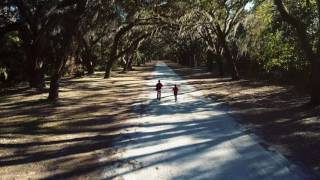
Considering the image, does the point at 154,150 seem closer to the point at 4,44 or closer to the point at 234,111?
the point at 234,111

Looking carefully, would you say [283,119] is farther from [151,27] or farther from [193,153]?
[151,27]

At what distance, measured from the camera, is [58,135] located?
1338cm

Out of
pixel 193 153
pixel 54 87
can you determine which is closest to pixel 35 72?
pixel 54 87

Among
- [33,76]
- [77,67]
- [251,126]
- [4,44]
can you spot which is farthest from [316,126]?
[77,67]

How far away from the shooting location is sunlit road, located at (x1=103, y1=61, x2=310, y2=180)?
Answer: 8.82 m

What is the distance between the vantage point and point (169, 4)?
3170cm

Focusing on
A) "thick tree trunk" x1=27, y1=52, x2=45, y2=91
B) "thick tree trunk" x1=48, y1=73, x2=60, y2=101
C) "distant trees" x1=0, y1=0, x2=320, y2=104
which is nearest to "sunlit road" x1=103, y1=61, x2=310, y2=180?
"distant trees" x1=0, y1=0, x2=320, y2=104

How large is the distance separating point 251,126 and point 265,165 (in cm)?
481

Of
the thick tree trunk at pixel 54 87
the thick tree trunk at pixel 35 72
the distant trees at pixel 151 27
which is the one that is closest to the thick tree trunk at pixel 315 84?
the distant trees at pixel 151 27

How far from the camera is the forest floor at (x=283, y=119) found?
1072 cm

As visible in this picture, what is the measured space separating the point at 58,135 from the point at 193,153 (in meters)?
4.54

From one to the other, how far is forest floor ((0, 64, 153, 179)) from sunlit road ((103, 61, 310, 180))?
1.87ft

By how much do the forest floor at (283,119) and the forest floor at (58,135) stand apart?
3892 millimetres

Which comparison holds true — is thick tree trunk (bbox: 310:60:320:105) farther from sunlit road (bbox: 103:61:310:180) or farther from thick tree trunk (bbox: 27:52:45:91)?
thick tree trunk (bbox: 27:52:45:91)
